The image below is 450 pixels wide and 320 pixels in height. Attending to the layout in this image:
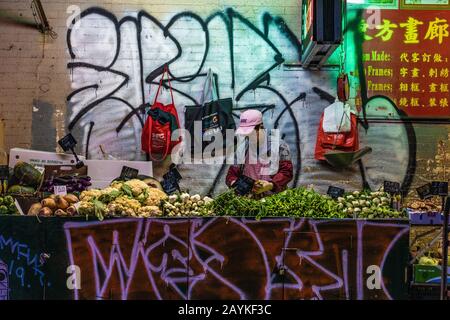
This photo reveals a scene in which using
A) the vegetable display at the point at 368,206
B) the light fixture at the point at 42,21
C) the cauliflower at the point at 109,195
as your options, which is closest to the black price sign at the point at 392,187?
the vegetable display at the point at 368,206

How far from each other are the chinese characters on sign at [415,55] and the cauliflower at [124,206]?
14.1 feet

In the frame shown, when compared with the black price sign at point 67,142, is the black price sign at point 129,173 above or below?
below

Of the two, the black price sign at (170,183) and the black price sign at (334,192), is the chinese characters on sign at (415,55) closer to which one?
the black price sign at (334,192)

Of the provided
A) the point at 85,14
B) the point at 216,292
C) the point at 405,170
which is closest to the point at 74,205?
the point at 216,292

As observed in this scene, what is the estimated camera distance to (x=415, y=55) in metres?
9.24

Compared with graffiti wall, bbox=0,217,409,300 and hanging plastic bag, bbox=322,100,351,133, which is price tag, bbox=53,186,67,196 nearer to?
graffiti wall, bbox=0,217,409,300

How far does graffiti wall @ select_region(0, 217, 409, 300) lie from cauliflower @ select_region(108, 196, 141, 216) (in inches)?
4.8

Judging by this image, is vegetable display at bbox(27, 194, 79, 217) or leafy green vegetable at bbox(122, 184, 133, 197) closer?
vegetable display at bbox(27, 194, 79, 217)

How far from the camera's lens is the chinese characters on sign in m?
9.22

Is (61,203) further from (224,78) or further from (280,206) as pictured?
(224,78)

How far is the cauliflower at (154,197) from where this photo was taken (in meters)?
7.09

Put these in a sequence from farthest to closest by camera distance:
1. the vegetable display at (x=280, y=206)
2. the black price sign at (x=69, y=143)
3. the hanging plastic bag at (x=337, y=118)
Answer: the hanging plastic bag at (x=337, y=118) < the black price sign at (x=69, y=143) < the vegetable display at (x=280, y=206)

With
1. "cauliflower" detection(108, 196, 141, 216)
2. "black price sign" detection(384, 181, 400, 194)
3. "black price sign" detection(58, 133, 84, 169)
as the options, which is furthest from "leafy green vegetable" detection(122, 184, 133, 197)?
"black price sign" detection(384, 181, 400, 194)

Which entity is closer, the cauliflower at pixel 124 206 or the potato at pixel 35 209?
the cauliflower at pixel 124 206
